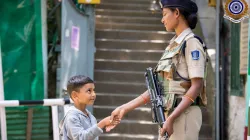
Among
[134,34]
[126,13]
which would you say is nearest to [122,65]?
[134,34]

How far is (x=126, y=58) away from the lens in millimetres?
11344

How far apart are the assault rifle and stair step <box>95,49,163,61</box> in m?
6.71

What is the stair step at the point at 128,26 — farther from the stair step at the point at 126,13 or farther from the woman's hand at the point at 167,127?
the woman's hand at the point at 167,127

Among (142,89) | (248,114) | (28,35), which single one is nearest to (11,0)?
(28,35)

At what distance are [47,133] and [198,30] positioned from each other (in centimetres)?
379

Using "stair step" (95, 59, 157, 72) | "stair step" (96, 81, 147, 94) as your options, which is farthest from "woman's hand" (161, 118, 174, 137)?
"stair step" (95, 59, 157, 72)

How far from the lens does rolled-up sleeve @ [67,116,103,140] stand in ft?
14.9

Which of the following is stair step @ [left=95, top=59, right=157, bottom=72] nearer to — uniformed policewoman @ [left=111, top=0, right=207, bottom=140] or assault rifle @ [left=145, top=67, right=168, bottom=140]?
assault rifle @ [left=145, top=67, right=168, bottom=140]

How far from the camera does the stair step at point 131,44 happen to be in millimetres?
11586

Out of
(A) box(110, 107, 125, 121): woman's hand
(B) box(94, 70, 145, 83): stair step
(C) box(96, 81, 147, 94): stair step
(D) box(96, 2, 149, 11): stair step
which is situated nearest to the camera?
(A) box(110, 107, 125, 121): woman's hand

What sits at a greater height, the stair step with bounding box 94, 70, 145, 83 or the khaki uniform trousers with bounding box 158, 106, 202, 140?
the khaki uniform trousers with bounding box 158, 106, 202, 140

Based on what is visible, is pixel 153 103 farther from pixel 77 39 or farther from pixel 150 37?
pixel 150 37

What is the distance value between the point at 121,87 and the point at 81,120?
5879mm

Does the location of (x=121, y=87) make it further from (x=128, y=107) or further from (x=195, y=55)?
(x=195, y=55)
